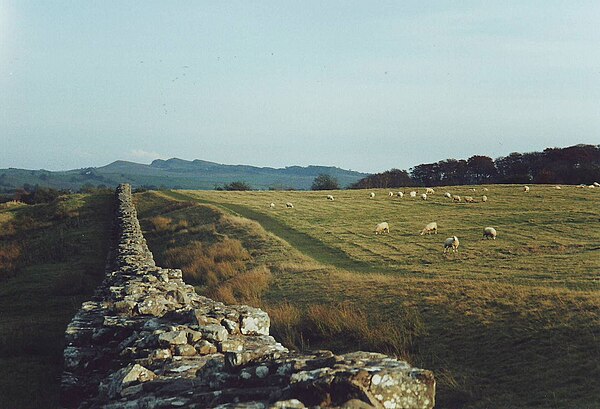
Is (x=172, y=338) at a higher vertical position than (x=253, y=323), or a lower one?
higher

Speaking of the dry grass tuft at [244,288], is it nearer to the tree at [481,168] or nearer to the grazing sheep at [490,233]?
the grazing sheep at [490,233]

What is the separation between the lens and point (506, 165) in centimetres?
10606

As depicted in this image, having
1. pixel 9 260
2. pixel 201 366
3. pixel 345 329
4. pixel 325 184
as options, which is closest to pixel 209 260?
pixel 9 260

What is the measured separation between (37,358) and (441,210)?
3539 centimetres

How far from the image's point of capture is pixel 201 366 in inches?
205

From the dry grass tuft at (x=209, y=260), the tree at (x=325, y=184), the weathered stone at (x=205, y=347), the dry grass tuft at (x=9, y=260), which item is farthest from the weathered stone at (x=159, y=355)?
the tree at (x=325, y=184)

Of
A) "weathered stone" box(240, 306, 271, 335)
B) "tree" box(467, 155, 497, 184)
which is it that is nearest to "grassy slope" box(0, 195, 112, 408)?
"weathered stone" box(240, 306, 271, 335)

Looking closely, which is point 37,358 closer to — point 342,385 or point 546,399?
point 342,385

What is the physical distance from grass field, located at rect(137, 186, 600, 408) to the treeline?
6193cm

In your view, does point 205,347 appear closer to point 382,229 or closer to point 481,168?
point 382,229

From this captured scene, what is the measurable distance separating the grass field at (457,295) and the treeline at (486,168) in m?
61.9

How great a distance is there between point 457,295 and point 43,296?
40.0 feet

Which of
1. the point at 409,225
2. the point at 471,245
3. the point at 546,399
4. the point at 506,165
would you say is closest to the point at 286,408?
the point at 546,399

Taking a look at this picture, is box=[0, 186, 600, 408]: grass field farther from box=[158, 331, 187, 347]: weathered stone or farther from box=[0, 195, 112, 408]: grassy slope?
box=[158, 331, 187, 347]: weathered stone
